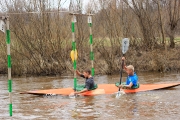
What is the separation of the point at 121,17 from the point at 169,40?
12.8 feet

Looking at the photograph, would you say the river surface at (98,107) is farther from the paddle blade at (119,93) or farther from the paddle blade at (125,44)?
the paddle blade at (125,44)

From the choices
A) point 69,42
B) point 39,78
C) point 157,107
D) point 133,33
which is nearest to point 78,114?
point 157,107

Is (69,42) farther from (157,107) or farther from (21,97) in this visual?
(157,107)

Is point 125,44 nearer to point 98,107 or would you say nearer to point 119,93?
point 119,93

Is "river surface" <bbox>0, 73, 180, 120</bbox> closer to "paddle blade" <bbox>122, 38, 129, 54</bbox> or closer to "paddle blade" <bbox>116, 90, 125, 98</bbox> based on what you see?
"paddle blade" <bbox>116, 90, 125, 98</bbox>

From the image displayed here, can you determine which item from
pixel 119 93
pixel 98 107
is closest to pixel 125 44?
pixel 119 93

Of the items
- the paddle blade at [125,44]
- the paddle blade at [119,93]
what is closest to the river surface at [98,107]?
the paddle blade at [119,93]

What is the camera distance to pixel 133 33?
62.8 ft

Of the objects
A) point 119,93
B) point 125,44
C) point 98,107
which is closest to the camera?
point 98,107

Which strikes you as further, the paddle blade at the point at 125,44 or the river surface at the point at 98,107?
the paddle blade at the point at 125,44

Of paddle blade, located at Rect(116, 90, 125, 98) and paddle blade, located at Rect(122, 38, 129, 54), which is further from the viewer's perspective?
paddle blade, located at Rect(122, 38, 129, 54)

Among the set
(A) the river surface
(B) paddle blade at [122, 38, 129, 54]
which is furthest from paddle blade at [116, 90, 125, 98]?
(B) paddle blade at [122, 38, 129, 54]

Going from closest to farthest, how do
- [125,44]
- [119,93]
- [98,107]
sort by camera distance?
[98,107], [119,93], [125,44]

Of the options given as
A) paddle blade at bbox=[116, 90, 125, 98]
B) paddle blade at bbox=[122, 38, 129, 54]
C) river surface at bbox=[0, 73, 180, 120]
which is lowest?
river surface at bbox=[0, 73, 180, 120]
